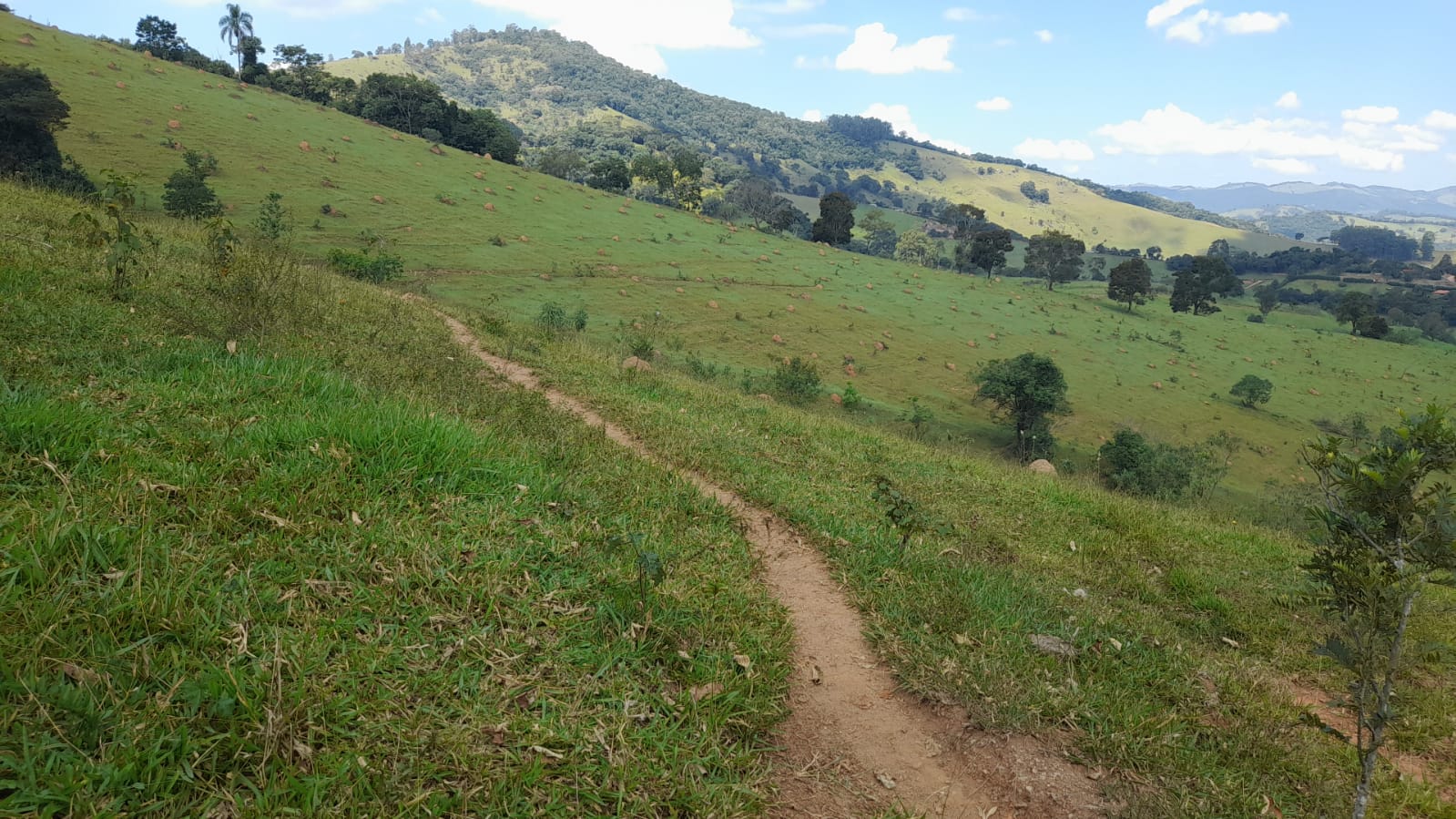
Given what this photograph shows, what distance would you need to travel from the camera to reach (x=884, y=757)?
3635 mm

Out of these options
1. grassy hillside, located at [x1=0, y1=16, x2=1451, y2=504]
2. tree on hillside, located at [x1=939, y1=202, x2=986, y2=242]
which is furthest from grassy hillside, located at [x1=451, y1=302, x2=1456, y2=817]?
tree on hillside, located at [x1=939, y1=202, x2=986, y2=242]

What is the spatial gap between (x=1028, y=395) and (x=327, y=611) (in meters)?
35.3

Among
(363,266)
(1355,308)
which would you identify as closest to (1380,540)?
(363,266)

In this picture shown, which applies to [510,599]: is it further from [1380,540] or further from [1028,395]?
[1028,395]

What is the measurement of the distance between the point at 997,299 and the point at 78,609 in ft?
209

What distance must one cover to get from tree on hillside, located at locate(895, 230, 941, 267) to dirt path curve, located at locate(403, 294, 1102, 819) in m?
99.2

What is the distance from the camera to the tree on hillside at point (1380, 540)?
3002 millimetres

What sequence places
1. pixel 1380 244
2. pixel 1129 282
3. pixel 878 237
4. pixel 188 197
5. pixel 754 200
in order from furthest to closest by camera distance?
pixel 1380 244 → pixel 878 237 → pixel 754 200 → pixel 1129 282 → pixel 188 197

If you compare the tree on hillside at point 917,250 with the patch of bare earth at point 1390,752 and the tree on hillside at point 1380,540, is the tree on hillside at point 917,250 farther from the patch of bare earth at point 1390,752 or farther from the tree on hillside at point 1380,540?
the tree on hillside at point 1380,540

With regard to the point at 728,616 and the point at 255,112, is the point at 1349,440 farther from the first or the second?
the point at 255,112

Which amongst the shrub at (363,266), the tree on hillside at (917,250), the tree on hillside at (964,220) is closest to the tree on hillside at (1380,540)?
the shrub at (363,266)

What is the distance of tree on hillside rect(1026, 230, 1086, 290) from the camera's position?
85.9 meters

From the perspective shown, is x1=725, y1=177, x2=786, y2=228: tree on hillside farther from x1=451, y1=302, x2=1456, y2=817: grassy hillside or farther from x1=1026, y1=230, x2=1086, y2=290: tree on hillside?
x1=451, y1=302, x2=1456, y2=817: grassy hillside

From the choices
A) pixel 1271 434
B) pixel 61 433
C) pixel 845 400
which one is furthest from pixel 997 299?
pixel 61 433
